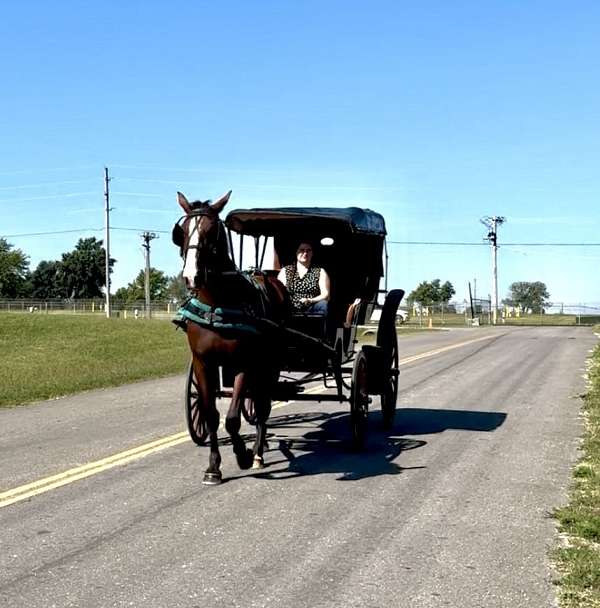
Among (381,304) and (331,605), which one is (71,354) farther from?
(331,605)

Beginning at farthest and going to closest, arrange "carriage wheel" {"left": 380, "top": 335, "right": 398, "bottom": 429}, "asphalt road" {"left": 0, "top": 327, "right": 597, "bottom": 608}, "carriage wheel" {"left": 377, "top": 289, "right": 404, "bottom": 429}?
"carriage wheel" {"left": 377, "top": 289, "right": 404, "bottom": 429}, "carriage wheel" {"left": 380, "top": 335, "right": 398, "bottom": 429}, "asphalt road" {"left": 0, "top": 327, "right": 597, "bottom": 608}

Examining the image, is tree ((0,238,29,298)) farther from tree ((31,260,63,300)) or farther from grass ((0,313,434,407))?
grass ((0,313,434,407))

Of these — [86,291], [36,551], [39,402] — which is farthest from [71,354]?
[86,291]

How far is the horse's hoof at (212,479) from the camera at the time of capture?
7.39 m

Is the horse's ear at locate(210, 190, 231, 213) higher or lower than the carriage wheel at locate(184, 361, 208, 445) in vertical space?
higher

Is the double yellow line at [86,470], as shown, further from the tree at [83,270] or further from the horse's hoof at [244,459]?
the tree at [83,270]

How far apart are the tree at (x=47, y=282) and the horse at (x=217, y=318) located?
450 ft

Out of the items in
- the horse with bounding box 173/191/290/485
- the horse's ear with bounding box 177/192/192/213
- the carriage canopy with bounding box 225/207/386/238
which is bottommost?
the horse with bounding box 173/191/290/485

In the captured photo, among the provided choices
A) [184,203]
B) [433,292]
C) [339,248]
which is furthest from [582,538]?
[433,292]

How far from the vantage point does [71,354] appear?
24.3m

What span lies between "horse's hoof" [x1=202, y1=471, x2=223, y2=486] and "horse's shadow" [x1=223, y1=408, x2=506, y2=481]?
0.50m

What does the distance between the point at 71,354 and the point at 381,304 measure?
15509mm

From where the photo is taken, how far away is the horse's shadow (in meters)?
8.21

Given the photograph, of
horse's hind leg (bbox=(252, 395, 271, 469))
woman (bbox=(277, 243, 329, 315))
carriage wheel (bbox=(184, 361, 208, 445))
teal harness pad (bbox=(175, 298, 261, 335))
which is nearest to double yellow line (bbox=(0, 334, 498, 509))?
carriage wheel (bbox=(184, 361, 208, 445))
